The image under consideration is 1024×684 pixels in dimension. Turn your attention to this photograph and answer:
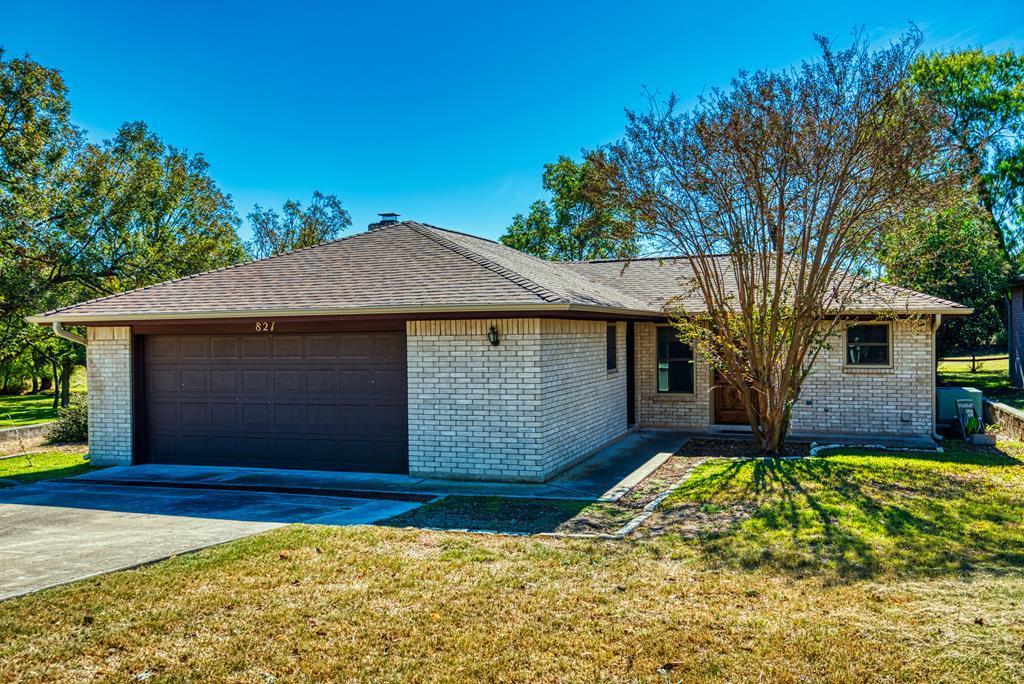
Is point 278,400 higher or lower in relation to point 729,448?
higher

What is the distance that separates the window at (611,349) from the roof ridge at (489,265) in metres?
3.00

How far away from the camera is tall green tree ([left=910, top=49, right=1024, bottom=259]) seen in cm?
2886

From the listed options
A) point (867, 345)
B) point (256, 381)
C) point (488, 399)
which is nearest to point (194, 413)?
point (256, 381)

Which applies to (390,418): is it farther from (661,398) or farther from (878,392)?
(878,392)

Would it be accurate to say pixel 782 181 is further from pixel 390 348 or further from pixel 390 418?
pixel 390 418

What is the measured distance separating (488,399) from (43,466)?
8420 millimetres

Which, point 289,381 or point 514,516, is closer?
point 514,516

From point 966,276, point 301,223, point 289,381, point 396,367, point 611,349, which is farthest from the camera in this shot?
point 301,223

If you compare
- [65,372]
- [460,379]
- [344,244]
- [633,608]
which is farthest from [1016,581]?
[65,372]

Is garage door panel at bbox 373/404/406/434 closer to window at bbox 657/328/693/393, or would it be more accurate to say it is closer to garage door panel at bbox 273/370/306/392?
garage door panel at bbox 273/370/306/392

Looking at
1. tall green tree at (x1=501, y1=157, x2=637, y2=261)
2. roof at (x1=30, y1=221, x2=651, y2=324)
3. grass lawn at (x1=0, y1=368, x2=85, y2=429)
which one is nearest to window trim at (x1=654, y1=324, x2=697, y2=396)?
roof at (x1=30, y1=221, x2=651, y2=324)

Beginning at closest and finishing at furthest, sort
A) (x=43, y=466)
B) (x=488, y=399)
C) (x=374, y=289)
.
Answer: (x=488, y=399), (x=374, y=289), (x=43, y=466)

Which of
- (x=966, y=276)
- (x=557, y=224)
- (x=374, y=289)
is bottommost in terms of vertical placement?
(x=374, y=289)

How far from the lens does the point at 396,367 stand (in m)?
10.8
